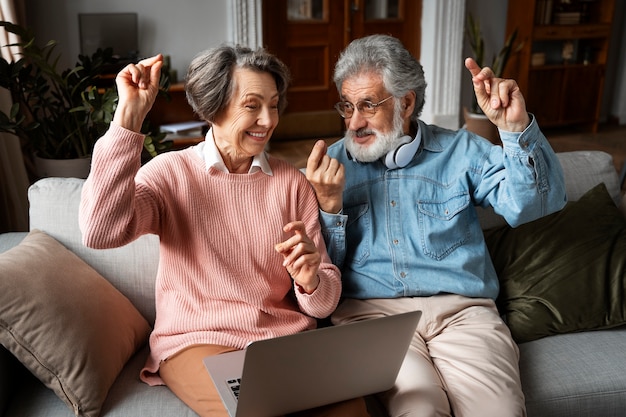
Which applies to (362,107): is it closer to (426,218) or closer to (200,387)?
(426,218)

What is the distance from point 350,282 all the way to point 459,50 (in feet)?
13.0

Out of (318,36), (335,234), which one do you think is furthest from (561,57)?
→ (335,234)

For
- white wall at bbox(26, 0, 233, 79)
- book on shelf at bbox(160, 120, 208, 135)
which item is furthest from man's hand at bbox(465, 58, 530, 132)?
white wall at bbox(26, 0, 233, 79)

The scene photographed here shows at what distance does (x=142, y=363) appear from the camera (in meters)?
1.60

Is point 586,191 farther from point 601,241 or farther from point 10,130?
point 10,130

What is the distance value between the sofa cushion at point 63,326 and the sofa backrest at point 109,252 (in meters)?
0.13

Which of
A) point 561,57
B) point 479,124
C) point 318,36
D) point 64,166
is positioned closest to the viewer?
point 64,166

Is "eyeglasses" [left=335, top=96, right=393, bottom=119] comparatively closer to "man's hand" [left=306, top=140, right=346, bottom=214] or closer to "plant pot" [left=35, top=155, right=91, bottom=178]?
"man's hand" [left=306, top=140, right=346, bottom=214]

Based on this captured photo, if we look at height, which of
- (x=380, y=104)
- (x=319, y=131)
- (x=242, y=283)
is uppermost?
(x=380, y=104)

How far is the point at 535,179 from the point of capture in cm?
158

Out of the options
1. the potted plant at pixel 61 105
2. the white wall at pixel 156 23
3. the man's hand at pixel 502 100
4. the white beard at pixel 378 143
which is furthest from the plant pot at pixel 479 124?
the man's hand at pixel 502 100

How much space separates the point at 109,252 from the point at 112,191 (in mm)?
490

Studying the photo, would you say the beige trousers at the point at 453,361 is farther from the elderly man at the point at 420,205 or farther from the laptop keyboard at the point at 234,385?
the laptop keyboard at the point at 234,385

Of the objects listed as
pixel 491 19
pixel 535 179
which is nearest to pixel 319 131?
pixel 491 19
